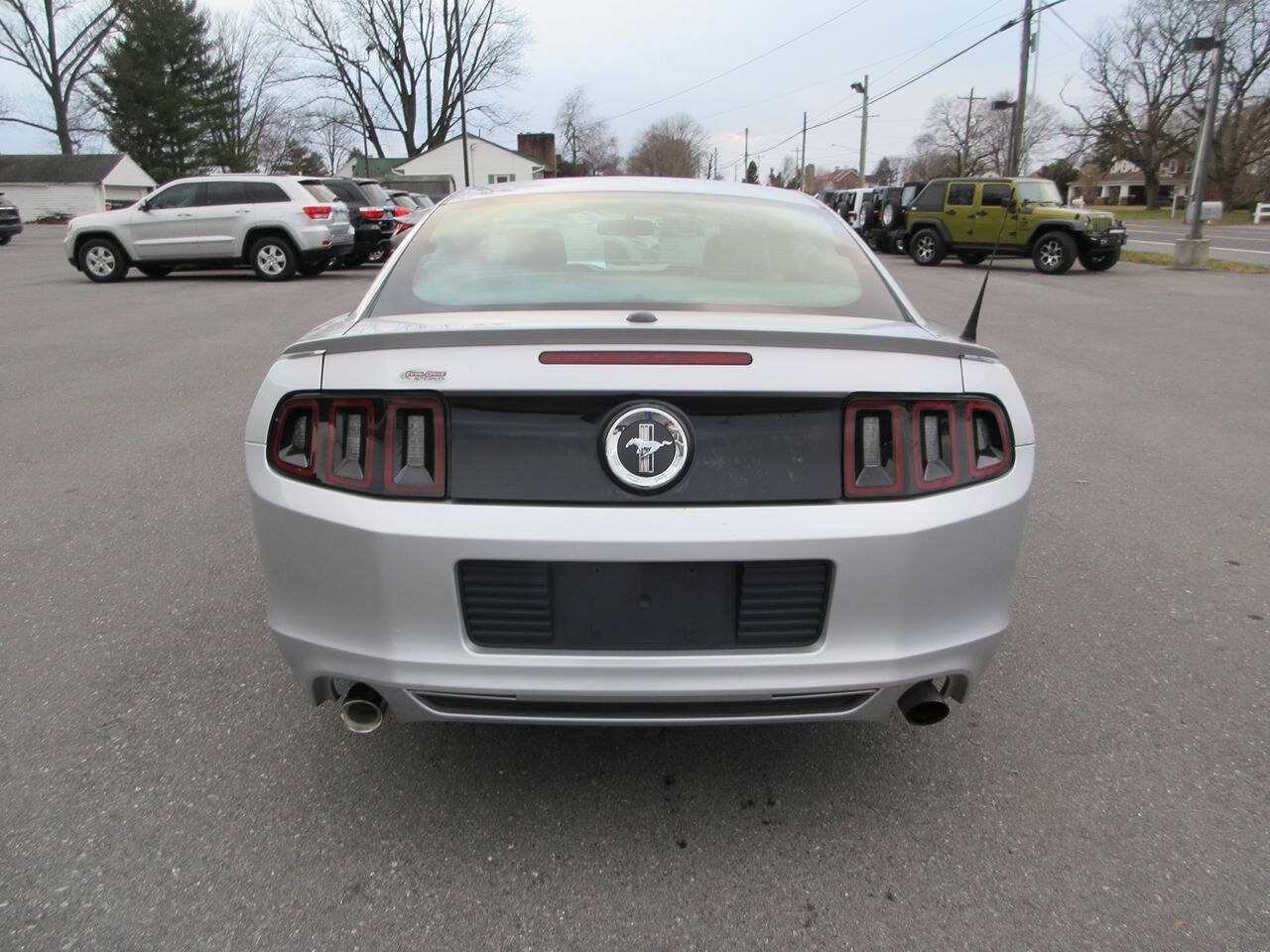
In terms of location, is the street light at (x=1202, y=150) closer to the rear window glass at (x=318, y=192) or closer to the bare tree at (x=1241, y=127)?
the rear window glass at (x=318, y=192)

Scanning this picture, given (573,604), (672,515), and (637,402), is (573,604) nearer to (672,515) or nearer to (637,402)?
(672,515)

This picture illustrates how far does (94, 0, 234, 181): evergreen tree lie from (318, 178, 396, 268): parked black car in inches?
1737

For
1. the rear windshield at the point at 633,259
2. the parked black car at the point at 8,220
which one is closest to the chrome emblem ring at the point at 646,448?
the rear windshield at the point at 633,259

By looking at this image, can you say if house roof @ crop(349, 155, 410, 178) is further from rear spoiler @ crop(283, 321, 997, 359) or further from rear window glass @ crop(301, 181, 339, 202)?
rear spoiler @ crop(283, 321, 997, 359)

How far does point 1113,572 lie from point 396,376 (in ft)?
10.8

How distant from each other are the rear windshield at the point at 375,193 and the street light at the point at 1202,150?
16.2 metres

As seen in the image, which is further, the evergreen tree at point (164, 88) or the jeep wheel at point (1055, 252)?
the evergreen tree at point (164, 88)

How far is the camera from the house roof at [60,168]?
56.8 m

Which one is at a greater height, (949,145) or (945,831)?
(949,145)

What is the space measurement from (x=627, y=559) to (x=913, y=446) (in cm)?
70

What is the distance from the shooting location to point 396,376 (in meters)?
2.02

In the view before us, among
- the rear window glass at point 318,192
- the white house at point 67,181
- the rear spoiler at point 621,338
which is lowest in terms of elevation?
the rear spoiler at point 621,338

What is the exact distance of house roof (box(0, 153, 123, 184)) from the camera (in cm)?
5684

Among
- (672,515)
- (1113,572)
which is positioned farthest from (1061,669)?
(672,515)
